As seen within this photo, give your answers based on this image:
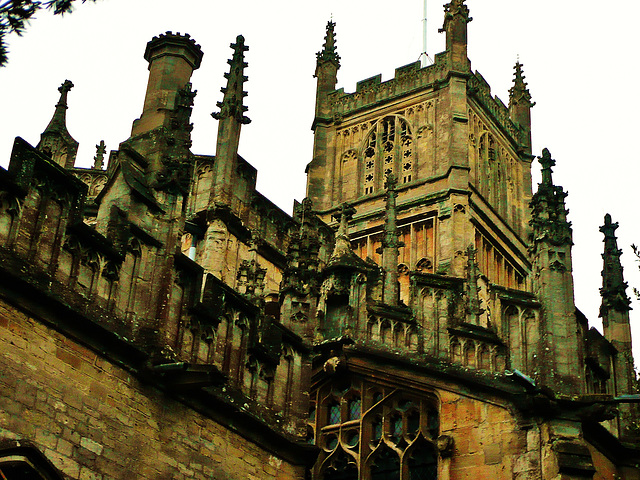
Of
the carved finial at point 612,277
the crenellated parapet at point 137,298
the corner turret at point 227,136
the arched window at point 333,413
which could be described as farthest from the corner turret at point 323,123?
the crenellated parapet at point 137,298

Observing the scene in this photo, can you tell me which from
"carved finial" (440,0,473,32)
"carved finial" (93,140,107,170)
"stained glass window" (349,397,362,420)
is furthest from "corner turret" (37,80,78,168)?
"carved finial" (440,0,473,32)

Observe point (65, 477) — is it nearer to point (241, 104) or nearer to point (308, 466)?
point (308, 466)

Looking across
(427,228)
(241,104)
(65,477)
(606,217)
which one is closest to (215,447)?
(65,477)

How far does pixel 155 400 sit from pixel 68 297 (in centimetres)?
149

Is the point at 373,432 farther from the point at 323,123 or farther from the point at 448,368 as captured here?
the point at 323,123

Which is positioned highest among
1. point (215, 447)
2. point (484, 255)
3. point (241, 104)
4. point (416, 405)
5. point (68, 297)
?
point (484, 255)

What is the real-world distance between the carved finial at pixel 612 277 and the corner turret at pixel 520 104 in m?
26.0

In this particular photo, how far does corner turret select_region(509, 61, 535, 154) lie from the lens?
4753 cm

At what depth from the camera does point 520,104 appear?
157 ft

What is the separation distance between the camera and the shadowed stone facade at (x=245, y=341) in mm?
9984

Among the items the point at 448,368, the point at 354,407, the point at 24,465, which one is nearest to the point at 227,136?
the point at 354,407

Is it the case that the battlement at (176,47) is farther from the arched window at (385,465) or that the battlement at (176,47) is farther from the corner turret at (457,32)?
the corner turret at (457,32)

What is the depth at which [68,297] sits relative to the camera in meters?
10.2

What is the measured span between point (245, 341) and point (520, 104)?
37363mm
